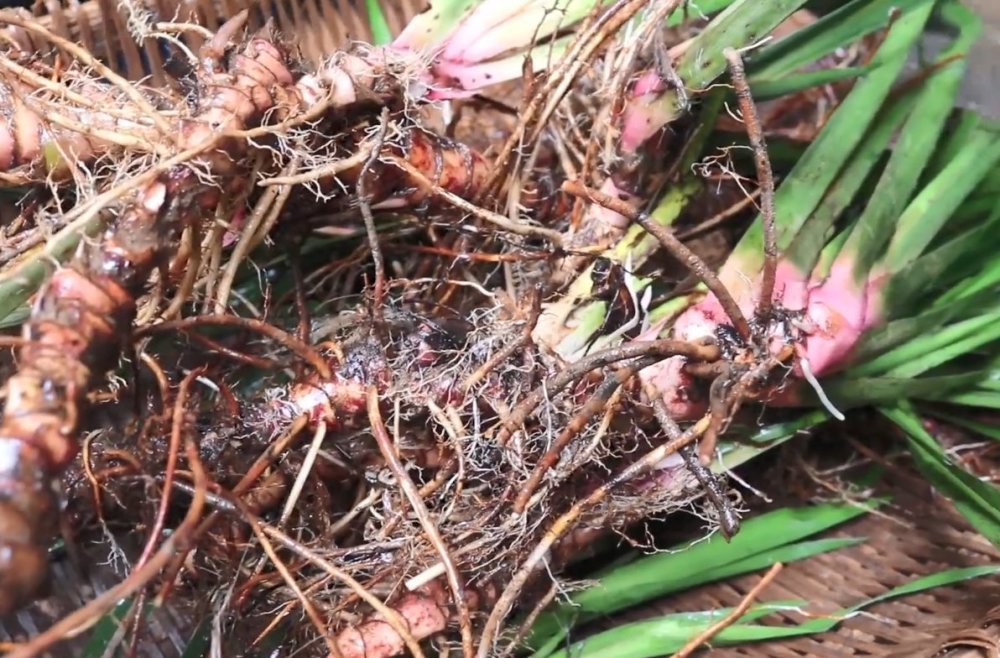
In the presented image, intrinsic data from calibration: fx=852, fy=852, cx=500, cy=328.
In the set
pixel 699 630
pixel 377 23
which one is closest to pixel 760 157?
pixel 699 630

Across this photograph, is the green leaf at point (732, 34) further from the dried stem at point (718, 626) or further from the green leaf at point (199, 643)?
the green leaf at point (199, 643)

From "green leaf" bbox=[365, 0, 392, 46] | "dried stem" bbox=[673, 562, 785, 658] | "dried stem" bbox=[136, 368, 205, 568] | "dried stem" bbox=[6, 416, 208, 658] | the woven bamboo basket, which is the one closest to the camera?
"dried stem" bbox=[6, 416, 208, 658]

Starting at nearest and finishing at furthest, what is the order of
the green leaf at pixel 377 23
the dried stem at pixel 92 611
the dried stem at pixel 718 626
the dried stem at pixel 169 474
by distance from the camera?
the dried stem at pixel 92 611, the dried stem at pixel 169 474, the dried stem at pixel 718 626, the green leaf at pixel 377 23

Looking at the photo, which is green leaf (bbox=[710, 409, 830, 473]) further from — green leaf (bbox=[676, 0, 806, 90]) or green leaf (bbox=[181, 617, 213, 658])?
green leaf (bbox=[181, 617, 213, 658])

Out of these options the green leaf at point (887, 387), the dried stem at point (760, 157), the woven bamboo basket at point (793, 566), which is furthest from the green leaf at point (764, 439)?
the dried stem at point (760, 157)

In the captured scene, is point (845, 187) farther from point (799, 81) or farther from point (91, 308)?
point (91, 308)

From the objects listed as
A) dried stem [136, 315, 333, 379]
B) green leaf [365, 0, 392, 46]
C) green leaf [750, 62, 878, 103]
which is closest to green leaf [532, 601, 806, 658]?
dried stem [136, 315, 333, 379]
